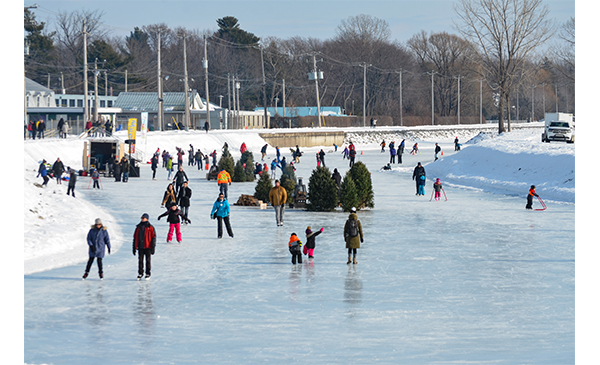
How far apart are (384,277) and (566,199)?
15557mm

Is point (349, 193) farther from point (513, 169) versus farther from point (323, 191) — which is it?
point (513, 169)

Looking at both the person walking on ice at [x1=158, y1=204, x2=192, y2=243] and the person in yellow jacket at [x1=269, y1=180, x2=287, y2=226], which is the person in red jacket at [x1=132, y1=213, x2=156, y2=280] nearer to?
the person walking on ice at [x1=158, y1=204, x2=192, y2=243]

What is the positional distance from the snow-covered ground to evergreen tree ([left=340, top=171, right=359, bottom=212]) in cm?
717

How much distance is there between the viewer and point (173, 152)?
5103 cm

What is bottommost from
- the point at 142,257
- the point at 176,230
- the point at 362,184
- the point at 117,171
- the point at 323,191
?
the point at 142,257

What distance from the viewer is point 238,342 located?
27.6 ft

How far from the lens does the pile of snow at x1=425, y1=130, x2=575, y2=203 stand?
90.4 feet

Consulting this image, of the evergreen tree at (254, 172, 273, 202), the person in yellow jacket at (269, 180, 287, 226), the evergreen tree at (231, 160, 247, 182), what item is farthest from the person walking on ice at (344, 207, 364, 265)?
the evergreen tree at (231, 160, 247, 182)

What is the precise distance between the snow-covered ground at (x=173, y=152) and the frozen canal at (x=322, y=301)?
1436 millimetres

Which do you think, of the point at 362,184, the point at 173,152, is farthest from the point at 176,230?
the point at 173,152

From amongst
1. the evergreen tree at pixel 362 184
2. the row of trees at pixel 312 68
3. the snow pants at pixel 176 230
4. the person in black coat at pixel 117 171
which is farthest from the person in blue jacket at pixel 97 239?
the row of trees at pixel 312 68

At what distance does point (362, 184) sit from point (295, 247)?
957 centimetres

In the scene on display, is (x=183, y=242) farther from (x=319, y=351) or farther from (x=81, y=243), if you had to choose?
(x=319, y=351)
